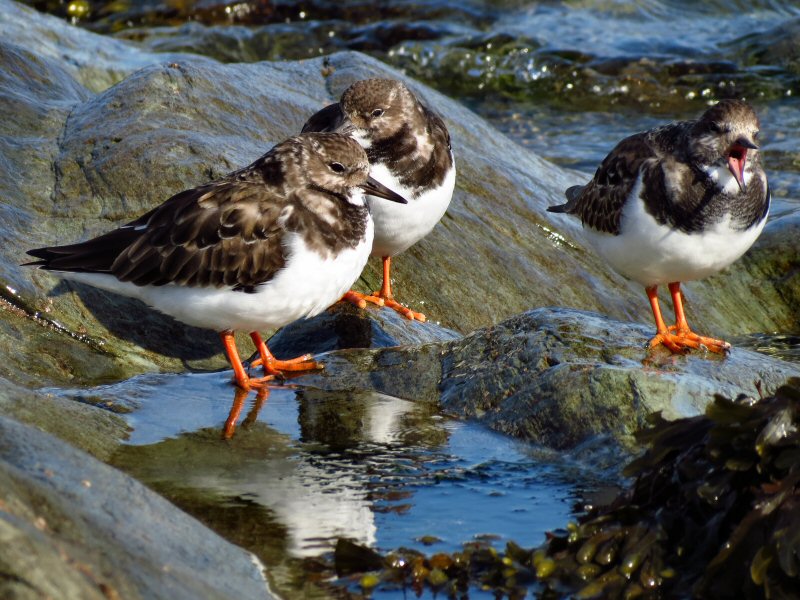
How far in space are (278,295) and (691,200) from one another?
2010mm

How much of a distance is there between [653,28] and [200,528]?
14.1 meters

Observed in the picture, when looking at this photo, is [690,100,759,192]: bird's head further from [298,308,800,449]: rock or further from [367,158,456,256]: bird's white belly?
[367,158,456,256]: bird's white belly

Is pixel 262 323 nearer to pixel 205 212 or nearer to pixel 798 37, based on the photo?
pixel 205 212

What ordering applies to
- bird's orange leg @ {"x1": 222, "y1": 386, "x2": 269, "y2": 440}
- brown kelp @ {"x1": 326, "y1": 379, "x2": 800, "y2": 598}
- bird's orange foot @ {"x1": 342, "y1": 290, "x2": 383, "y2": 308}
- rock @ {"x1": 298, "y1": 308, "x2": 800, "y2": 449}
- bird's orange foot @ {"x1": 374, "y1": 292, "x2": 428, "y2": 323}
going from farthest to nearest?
bird's orange foot @ {"x1": 374, "y1": 292, "x2": 428, "y2": 323}, bird's orange foot @ {"x1": 342, "y1": 290, "x2": 383, "y2": 308}, bird's orange leg @ {"x1": 222, "y1": 386, "x2": 269, "y2": 440}, rock @ {"x1": 298, "y1": 308, "x2": 800, "y2": 449}, brown kelp @ {"x1": 326, "y1": 379, "x2": 800, "y2": 598}

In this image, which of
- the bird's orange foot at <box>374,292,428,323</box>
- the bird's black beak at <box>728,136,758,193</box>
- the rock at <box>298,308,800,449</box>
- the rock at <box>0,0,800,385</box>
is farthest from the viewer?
the bird's orange foot at <box>374,292,428,323</box>

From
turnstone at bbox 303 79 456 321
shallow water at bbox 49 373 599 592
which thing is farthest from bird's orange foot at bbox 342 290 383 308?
shallow water at bbox 49 373 599 592

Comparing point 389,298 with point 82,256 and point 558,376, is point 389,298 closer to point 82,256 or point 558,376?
point 82,256

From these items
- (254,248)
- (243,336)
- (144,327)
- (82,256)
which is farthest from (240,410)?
(243,336)

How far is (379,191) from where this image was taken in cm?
559

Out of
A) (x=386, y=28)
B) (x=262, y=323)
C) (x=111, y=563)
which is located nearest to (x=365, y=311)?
(x=262, y=323)

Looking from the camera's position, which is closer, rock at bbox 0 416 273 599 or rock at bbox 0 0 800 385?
rock at bbox 0 416 273 599

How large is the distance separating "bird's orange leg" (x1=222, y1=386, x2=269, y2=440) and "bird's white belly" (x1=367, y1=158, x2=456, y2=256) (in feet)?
4.41

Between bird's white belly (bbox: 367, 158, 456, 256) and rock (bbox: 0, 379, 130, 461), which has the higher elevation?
bird's white belly (bbox: 367, 158, 456, 256)

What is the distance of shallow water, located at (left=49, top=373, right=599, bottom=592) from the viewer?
3641 millimetres
